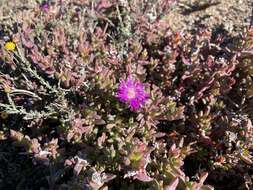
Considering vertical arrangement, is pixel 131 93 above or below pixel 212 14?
below

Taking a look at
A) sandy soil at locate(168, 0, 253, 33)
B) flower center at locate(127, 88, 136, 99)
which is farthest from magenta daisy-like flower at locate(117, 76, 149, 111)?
sandy soil at locate(168, 0, 253, 33)

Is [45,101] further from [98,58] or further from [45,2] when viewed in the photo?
[45,2]

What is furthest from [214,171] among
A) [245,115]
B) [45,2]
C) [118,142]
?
[45,2]

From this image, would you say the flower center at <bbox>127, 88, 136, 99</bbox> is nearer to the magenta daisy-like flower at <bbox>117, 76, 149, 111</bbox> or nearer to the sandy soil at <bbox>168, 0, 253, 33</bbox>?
the magenta daisy-like flower at <bbox>117, 76, 149, 111</bbox>

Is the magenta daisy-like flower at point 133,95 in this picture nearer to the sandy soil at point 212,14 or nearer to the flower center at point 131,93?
the flower center at point 131,93

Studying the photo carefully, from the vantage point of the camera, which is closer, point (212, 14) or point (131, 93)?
point (131, 93)

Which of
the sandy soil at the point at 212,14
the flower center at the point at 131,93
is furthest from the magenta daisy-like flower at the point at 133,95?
the sandy soil at the point at 212,14

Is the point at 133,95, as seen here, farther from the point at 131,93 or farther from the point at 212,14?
the point at 212,14

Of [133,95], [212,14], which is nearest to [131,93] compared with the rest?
[133,95]
